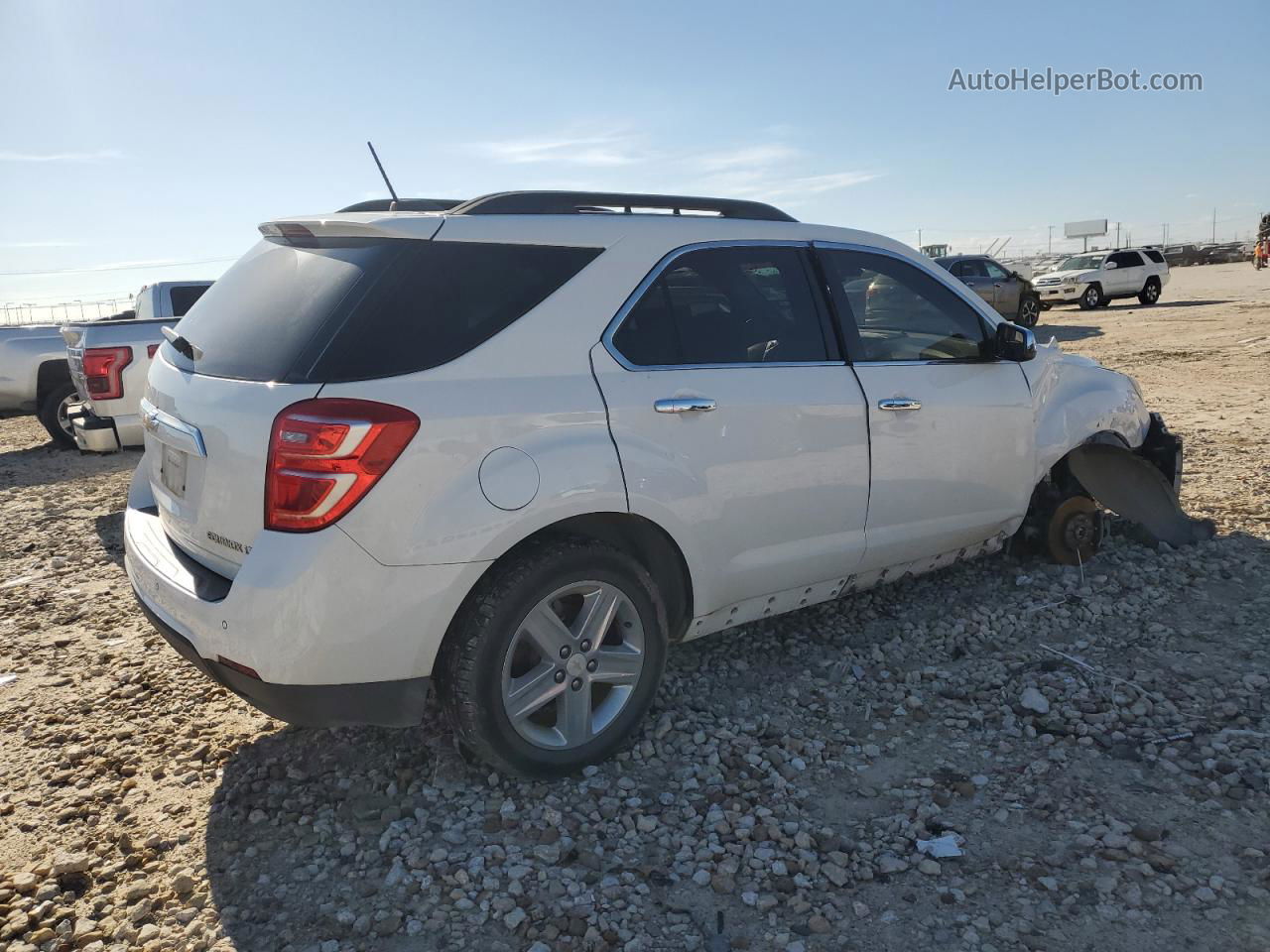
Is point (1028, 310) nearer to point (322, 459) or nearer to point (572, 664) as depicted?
point (572, 664)

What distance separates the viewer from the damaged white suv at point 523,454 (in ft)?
9.01

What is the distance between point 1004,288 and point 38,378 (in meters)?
19.5

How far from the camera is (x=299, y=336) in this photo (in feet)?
9.48

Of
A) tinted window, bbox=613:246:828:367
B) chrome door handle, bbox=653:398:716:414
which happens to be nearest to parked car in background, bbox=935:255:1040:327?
tinted window, bbox=613:246:828:367

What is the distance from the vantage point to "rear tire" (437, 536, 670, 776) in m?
2.93

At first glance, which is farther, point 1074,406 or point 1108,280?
point 1108,280

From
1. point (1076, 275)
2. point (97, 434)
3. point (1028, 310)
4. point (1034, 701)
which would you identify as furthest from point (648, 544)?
point (1076, 275)

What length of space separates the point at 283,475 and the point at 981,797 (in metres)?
2.37

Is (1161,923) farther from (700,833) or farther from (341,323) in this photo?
(341,323)

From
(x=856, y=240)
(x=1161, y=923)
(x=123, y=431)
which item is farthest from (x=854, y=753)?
(x=123, y=431)

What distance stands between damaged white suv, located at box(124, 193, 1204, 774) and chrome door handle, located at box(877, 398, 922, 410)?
12 mm

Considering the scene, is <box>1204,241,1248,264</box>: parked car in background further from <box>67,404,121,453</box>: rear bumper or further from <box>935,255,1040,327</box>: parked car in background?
<box>67,404,121,453</box>: rear bumper

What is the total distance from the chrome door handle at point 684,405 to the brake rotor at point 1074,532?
2537 mm

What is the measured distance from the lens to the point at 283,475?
270cm
